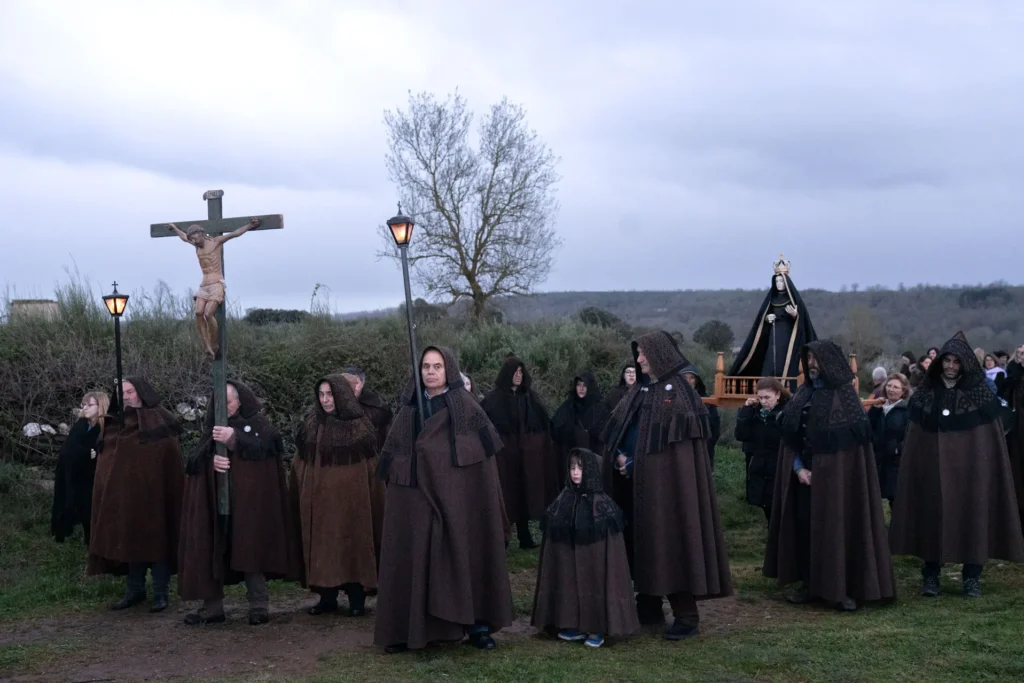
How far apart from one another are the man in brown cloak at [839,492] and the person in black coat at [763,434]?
135cm

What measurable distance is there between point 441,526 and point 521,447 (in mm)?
4673

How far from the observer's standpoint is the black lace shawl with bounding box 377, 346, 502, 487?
23.1ft

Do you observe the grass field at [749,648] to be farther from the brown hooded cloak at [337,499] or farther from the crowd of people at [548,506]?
the brown hooded cloak at [337,499]

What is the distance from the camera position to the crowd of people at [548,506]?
7.05 m

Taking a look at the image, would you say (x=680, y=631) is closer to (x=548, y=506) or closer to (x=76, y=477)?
(x=548, y=506)

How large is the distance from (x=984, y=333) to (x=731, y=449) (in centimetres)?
2555

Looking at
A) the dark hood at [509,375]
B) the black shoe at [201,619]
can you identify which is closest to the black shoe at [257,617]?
the black shoe at [201,619]

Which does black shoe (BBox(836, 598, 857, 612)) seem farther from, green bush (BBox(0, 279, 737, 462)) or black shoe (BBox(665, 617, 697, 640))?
green bush (BBox(0, 279, 737, 462))

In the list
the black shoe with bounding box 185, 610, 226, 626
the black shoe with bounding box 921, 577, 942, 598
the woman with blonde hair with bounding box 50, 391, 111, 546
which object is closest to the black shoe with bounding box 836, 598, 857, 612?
the black shoe with bounding box 921, 577, 942, 598

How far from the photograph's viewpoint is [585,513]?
23.8ft

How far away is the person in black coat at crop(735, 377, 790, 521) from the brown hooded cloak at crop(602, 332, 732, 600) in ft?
7.91

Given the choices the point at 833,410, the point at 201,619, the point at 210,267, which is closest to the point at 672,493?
the point at 833,410

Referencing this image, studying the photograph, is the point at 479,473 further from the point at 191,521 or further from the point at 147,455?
the point at 147,455

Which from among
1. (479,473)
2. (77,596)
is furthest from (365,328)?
(479,473)
